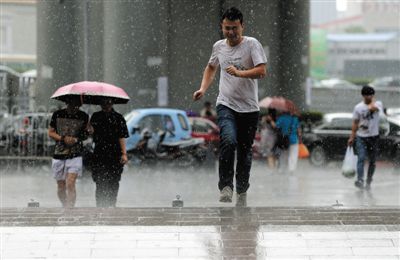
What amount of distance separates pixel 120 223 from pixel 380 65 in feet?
143

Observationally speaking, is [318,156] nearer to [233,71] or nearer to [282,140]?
[282,140]

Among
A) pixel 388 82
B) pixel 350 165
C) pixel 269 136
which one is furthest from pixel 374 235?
pixel 388 82

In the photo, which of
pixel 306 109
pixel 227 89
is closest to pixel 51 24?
pixel 306 109

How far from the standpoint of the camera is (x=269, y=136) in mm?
18688

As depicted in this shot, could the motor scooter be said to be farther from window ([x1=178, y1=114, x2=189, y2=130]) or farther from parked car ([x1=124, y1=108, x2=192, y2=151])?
window ([x1=178, y1=114, x2=189, y2=130])

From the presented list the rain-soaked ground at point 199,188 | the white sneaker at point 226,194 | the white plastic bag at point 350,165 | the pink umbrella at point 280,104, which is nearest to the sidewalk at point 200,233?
the white sneaker at point 226,194

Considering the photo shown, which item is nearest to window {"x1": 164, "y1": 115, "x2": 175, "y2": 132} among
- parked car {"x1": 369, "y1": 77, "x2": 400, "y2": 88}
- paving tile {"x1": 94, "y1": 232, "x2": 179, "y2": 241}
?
paving tile {"x1": 94, "y1": 232, "x2": 179, "y2": 241}

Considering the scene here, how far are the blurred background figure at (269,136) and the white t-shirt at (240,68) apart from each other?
9478 millimetres

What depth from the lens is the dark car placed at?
20.0 m

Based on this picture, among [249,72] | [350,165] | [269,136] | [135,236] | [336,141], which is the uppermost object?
[249,72]

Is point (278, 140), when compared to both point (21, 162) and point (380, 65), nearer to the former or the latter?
point (21, 162)

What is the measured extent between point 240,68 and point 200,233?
1.93 meters

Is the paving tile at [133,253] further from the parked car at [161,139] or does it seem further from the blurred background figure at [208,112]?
the blurred background figure at [208,112]

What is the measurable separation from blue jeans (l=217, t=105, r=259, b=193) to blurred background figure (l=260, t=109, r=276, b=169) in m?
9.35
